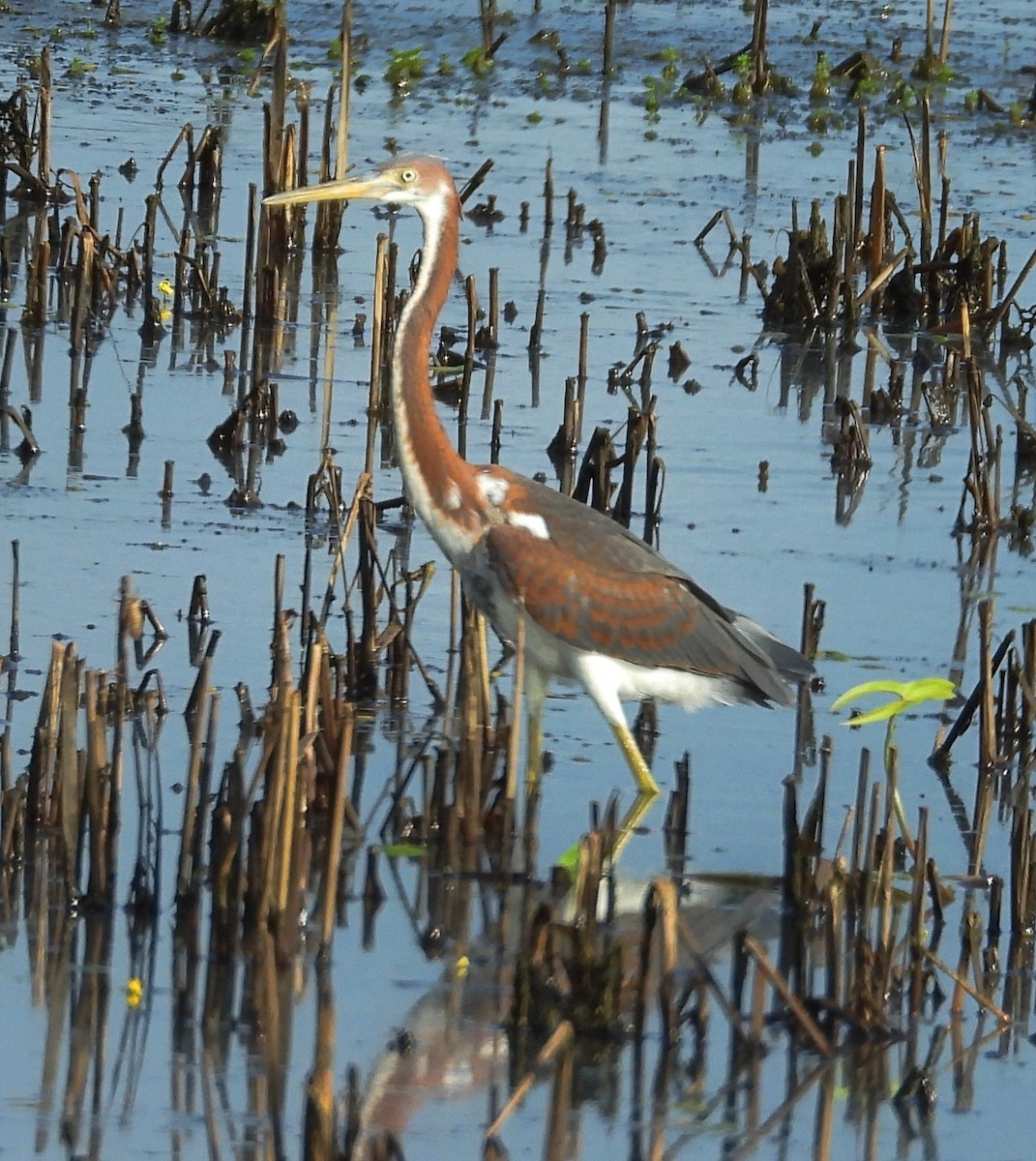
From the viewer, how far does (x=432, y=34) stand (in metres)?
22.3

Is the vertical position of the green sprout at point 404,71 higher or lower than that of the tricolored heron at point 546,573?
higher

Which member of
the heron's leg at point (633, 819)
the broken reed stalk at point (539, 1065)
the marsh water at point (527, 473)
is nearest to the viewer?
the broken reed stalk at point (539, 1065)

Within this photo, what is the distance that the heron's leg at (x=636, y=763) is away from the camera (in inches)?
253

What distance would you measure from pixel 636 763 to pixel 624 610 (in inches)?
17.6

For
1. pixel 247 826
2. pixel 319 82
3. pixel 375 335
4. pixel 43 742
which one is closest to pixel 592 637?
pixel 247 826

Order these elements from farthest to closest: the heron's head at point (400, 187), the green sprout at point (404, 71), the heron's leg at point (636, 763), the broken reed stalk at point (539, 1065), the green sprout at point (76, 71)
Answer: the green sprout at point (404, 71) < the green sprout at point (76, 71) < the heron's head at point (400, 187) < the heron's leg at point (636, 763) < the broken reed stalk at point (539, 1065)

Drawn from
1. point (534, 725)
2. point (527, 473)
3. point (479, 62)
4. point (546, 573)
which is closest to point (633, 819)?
point (534, 725)

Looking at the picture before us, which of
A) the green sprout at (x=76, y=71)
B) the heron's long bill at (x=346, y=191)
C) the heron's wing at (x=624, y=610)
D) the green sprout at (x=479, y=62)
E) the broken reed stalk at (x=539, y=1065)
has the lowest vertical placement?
the broken reed stalk at (x=539, y=1065)

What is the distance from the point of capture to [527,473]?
9.27 metres

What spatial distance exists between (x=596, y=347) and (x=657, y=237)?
10.4ft

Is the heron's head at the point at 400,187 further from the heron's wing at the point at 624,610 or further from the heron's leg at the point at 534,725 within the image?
the heron's leg at the point at 534,725

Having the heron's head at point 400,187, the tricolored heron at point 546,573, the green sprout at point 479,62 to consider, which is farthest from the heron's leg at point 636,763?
the green sprout at point 479,62

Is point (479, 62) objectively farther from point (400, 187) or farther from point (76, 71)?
point (400, 187)

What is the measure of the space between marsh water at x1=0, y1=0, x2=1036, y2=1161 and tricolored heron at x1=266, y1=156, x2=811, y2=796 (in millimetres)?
303
